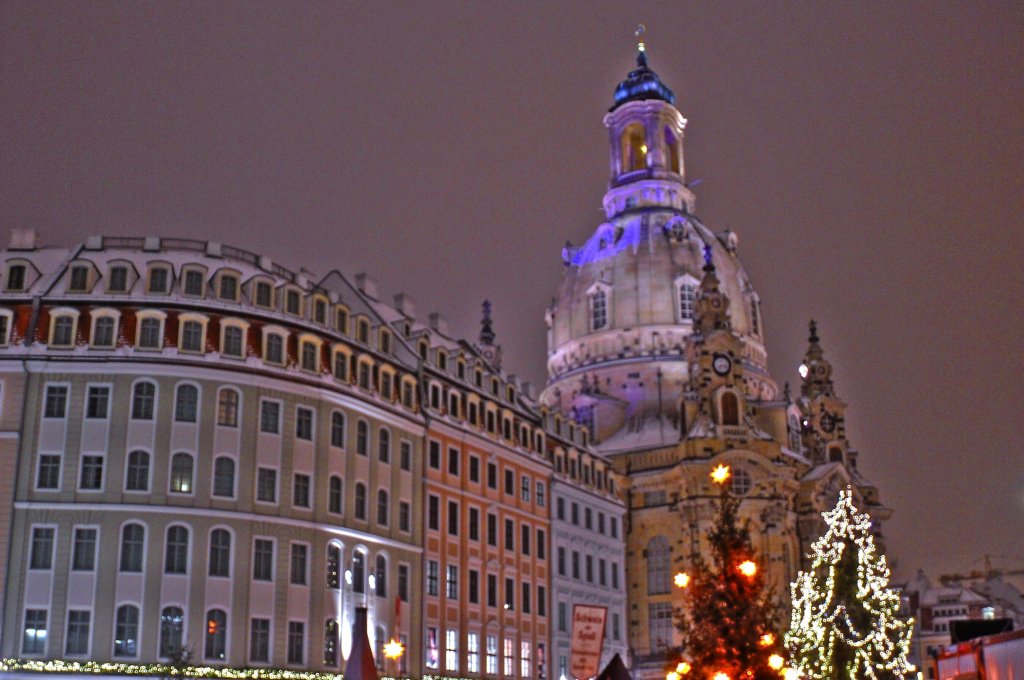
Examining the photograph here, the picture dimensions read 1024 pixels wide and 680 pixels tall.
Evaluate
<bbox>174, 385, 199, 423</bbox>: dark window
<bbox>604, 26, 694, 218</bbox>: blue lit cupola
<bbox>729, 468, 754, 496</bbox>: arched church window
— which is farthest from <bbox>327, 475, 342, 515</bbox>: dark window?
<bbox>604, 26, 694, 218</bbox>: blue lit cupola

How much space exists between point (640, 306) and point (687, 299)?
4.38m

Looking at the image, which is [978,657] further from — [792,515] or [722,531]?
[792,515]

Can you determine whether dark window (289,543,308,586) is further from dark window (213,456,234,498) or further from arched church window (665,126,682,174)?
arched church window (665,126,682,174)

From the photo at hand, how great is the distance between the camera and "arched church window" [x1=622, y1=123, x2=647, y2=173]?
134500 mm

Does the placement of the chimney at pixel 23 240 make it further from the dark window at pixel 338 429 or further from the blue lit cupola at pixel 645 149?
the blue lit cupola at pixel 645 149

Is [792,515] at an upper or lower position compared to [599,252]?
lower

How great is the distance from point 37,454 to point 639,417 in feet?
235

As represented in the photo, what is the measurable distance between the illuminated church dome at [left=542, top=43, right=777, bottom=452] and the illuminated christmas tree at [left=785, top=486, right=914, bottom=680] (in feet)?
164

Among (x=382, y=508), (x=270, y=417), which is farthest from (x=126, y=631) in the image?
(x=382, y=508)

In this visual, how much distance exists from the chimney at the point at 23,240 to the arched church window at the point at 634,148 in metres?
84.9

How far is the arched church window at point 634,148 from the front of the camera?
441 ft

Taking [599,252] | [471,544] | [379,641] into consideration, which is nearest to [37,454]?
[379,641]

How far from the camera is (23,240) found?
56906mm

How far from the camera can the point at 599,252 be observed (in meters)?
126
